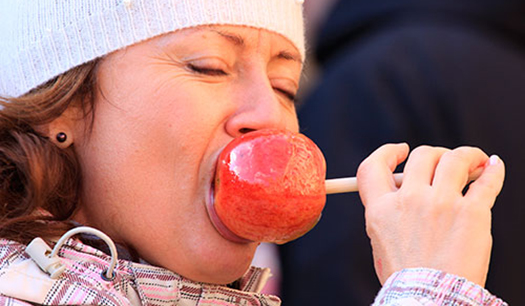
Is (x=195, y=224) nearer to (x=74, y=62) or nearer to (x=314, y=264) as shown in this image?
(x=74, y=62)

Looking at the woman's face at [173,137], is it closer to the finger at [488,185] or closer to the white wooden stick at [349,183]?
the white wooden stick at [349,183]

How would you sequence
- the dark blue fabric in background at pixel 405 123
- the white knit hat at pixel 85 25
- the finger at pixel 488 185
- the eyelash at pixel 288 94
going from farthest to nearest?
the dark blue fabric in background at pixel 405 123 < the eyelash at pixel 288 94 < the white knit hat at pixel 85 25 < the finger at pixel 488 185

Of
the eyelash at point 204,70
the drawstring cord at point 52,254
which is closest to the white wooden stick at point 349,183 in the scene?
the eyelash at point 204,70

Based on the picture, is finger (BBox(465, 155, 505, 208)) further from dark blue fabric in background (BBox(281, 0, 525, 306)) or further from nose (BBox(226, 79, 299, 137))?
dark blue fabric in background (BBox(281, 0, 525, 306))

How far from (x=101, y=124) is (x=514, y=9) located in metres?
2.03

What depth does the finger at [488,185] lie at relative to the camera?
155cm

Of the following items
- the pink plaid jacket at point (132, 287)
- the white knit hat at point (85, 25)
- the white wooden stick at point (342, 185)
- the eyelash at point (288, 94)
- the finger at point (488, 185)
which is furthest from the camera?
the eyelash at point (288, 94)

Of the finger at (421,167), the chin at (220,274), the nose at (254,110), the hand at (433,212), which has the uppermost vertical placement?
the nose at (254,110)

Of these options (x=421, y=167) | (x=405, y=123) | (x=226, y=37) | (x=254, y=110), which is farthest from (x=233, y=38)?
(x=405, y=123)

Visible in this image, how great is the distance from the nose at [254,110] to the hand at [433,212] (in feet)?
0.81

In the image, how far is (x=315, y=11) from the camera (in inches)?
168

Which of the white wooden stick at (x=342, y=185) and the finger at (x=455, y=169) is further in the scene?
the white wooden stick at (x=342, y=185)

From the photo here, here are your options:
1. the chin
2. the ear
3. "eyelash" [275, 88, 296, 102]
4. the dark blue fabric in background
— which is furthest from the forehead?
the dark blue fabric in background

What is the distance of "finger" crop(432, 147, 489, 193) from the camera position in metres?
1.56
